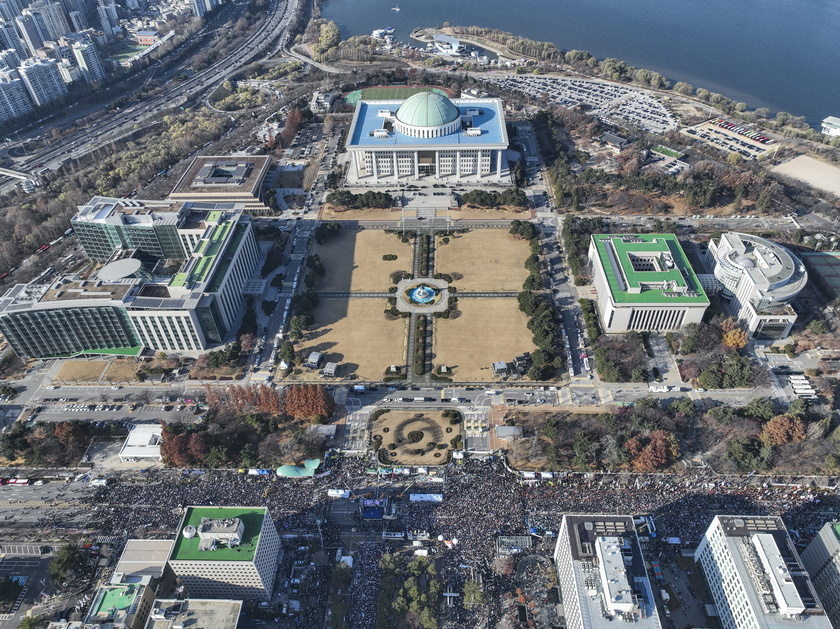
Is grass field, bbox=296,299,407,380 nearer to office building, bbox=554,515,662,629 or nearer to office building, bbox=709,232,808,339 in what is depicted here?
office building, bbox=554,515,662,629

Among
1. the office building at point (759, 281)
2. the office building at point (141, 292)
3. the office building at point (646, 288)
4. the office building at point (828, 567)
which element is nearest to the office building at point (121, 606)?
the office building at point (141, 292)

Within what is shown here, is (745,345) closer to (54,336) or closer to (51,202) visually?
(54,336)

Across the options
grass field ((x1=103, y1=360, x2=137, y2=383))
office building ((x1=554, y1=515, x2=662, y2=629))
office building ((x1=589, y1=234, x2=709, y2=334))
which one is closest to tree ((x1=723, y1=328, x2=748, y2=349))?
office building ((x1=589, y1=234, x2=709, y2=334))

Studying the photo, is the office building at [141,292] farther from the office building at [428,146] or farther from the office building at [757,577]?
the office building at [757,577]

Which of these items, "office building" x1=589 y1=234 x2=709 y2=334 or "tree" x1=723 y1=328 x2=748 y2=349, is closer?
"tree" x1=723 y1=328 x2=748 y2=349

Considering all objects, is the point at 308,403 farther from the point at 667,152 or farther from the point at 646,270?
the point at 667,152

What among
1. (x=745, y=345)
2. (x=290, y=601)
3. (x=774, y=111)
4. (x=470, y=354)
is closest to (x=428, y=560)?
(x=290, y=601)
